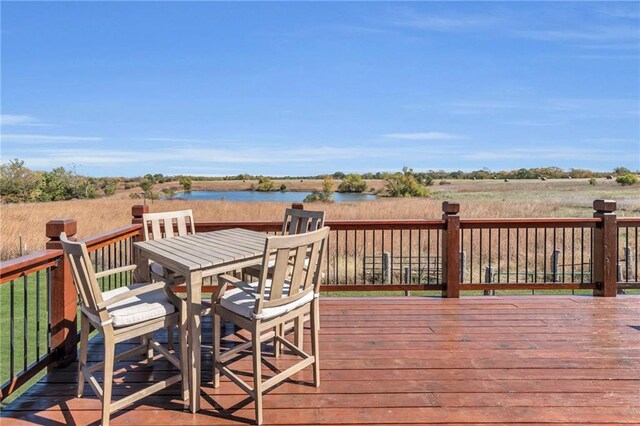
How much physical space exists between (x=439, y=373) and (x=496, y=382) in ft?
1.10

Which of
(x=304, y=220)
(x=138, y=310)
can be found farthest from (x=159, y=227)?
(x=138, y=310)

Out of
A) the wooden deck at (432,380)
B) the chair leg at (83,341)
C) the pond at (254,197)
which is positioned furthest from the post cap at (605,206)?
the pond at (254,197)

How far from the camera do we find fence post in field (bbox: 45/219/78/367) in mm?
2672

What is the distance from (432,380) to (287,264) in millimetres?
1204

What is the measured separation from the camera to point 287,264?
7.18ft

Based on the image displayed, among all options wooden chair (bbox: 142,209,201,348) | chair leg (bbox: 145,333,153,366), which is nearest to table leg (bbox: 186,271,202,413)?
wooden chair (bbox: 142,209,201,348)

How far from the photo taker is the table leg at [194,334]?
2182 mm

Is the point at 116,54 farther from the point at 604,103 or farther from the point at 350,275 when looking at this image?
the point at 604,103

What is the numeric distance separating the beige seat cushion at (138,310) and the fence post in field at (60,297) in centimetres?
50

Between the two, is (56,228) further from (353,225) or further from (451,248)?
(451,248)

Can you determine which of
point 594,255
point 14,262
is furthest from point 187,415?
point 594,255

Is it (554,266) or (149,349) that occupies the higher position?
(149,349)

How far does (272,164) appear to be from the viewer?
32.4 meters

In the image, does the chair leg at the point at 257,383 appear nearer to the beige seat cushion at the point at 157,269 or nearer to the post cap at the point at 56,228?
the beige seat cushion at the point at 157,269
